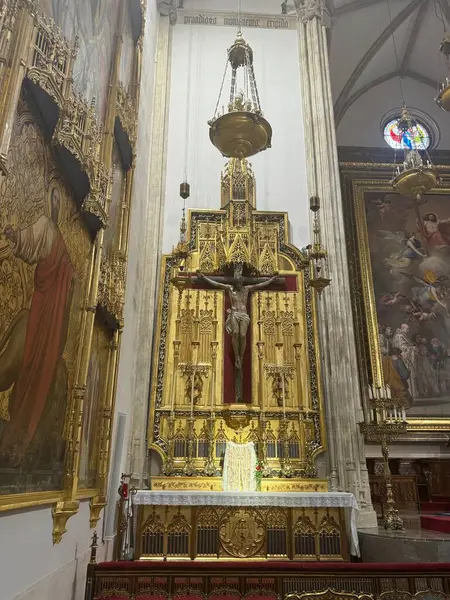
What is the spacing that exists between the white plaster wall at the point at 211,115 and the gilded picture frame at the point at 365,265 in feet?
13.3

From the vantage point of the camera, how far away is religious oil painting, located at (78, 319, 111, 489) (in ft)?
15.9

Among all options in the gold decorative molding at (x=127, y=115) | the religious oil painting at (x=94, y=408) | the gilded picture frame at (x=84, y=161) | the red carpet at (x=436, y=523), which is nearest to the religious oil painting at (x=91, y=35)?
the gilded picture frame at (x=84, y=161)

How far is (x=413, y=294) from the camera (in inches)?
537

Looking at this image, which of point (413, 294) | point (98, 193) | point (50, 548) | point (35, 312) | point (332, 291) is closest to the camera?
point (35, 312)

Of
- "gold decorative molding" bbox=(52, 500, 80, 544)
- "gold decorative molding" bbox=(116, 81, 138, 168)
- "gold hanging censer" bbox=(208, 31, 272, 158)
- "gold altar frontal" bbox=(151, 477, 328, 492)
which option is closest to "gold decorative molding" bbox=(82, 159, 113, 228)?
"gold decorative molding" bbox=(116, 81, 138, 168)

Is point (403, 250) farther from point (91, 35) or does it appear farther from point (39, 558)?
point (39, 558)

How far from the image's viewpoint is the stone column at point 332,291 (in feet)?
27.2

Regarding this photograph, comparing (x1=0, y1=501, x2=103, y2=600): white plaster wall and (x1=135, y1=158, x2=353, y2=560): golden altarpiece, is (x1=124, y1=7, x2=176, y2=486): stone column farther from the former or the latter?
(x1=0, y1=501, x2=103, y2=600): white plaster wall

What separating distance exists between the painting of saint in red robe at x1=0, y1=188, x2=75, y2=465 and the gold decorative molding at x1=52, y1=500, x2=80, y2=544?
841 millimetres

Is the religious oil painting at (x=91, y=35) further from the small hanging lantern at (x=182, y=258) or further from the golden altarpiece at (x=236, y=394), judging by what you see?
the golden altarpiece at (x=236, y=394)

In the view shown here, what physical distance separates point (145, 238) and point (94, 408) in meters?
4.91

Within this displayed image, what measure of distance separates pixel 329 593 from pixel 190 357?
5.71m

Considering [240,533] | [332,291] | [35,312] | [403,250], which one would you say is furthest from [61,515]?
[403,250]

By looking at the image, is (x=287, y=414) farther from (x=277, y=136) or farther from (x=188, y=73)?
(x=188, y=73)
